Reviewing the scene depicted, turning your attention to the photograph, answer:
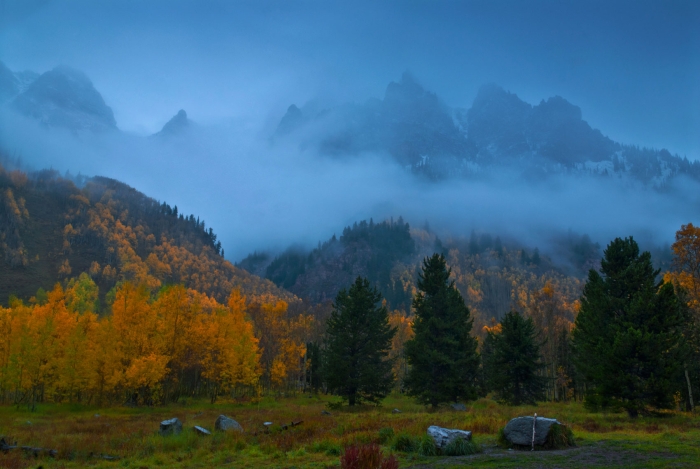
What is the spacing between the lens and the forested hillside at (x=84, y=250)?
145 m

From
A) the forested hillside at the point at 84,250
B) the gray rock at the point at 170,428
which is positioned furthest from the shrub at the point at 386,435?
the forested hillside at the point at 84,250

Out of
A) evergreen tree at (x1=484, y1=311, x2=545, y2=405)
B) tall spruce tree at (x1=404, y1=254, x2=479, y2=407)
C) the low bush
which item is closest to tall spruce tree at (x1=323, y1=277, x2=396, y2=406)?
tall spruce tree at (x1=404, y1=254, x2=479, y2=407)

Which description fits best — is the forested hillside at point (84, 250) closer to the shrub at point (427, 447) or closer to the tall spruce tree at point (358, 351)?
the tall spruce tree at point (358, 351)

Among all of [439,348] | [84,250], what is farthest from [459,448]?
[84,250]

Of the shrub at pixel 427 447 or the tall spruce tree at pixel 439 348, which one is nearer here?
the shrub at pixel 427 447

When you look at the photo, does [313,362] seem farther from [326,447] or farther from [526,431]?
[526,431]

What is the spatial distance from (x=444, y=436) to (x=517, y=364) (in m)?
28.5

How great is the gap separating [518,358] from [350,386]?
17.1 metres

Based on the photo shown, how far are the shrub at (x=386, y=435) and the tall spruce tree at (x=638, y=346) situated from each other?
16.0 metres

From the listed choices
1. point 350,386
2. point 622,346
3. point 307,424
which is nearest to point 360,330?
point 350,386

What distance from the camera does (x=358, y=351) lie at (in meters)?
42.4

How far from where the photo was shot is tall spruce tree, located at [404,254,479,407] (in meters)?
37.8

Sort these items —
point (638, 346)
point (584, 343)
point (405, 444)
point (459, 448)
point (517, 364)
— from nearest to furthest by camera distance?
point (459, 448) < point (405, 444) < point (638, 346) < point (584, 343) < point (517, 364)

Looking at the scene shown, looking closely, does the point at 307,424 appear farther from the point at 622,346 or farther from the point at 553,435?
the point at 622,346
